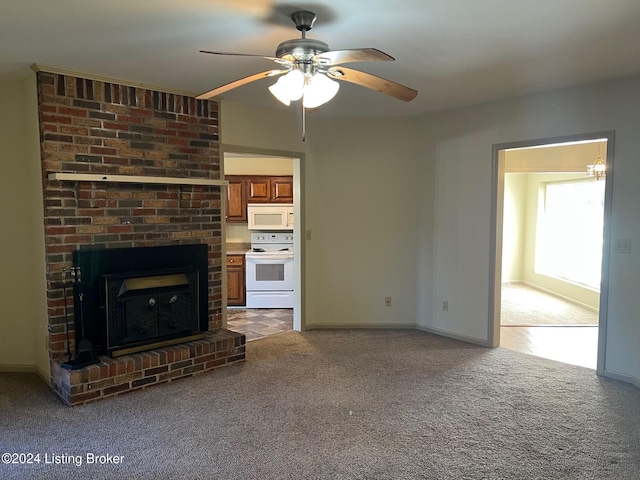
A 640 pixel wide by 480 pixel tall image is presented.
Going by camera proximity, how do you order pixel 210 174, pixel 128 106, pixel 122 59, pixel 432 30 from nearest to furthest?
pixel 432 30, pixel 122 59, pixel 128 106, pixel 210 174

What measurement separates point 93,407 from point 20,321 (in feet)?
4.11

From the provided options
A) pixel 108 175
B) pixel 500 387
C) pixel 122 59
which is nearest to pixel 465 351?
pixel 500 387

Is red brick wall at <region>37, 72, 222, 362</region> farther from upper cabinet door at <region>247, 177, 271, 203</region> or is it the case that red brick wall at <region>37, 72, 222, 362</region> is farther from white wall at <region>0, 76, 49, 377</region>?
upper cabinet door at <region>247, 177, 271, 203</region>

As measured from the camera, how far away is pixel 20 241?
3.73 meters

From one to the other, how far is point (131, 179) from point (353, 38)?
1.99 m

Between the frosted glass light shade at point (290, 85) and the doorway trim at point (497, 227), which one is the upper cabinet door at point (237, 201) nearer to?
the doorway trim at point (497, 227)

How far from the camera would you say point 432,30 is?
99.3 inches

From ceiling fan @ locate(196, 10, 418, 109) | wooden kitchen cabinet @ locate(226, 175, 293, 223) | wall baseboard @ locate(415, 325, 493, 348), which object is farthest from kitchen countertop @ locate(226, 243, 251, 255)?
ceiling fan @ locate(196, 10, 418, 109)

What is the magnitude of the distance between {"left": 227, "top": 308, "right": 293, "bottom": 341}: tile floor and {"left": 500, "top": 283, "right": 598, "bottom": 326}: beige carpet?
269 centimetres

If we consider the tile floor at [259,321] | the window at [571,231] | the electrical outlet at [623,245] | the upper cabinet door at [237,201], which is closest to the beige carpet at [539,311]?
the window at [571,231]

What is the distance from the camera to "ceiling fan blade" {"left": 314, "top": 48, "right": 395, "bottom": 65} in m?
2.01

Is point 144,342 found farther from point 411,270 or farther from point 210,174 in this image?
point 411,270

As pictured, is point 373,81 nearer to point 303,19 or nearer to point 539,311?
point 303,19

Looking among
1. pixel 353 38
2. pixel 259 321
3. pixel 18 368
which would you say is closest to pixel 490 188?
pixel 353 38
